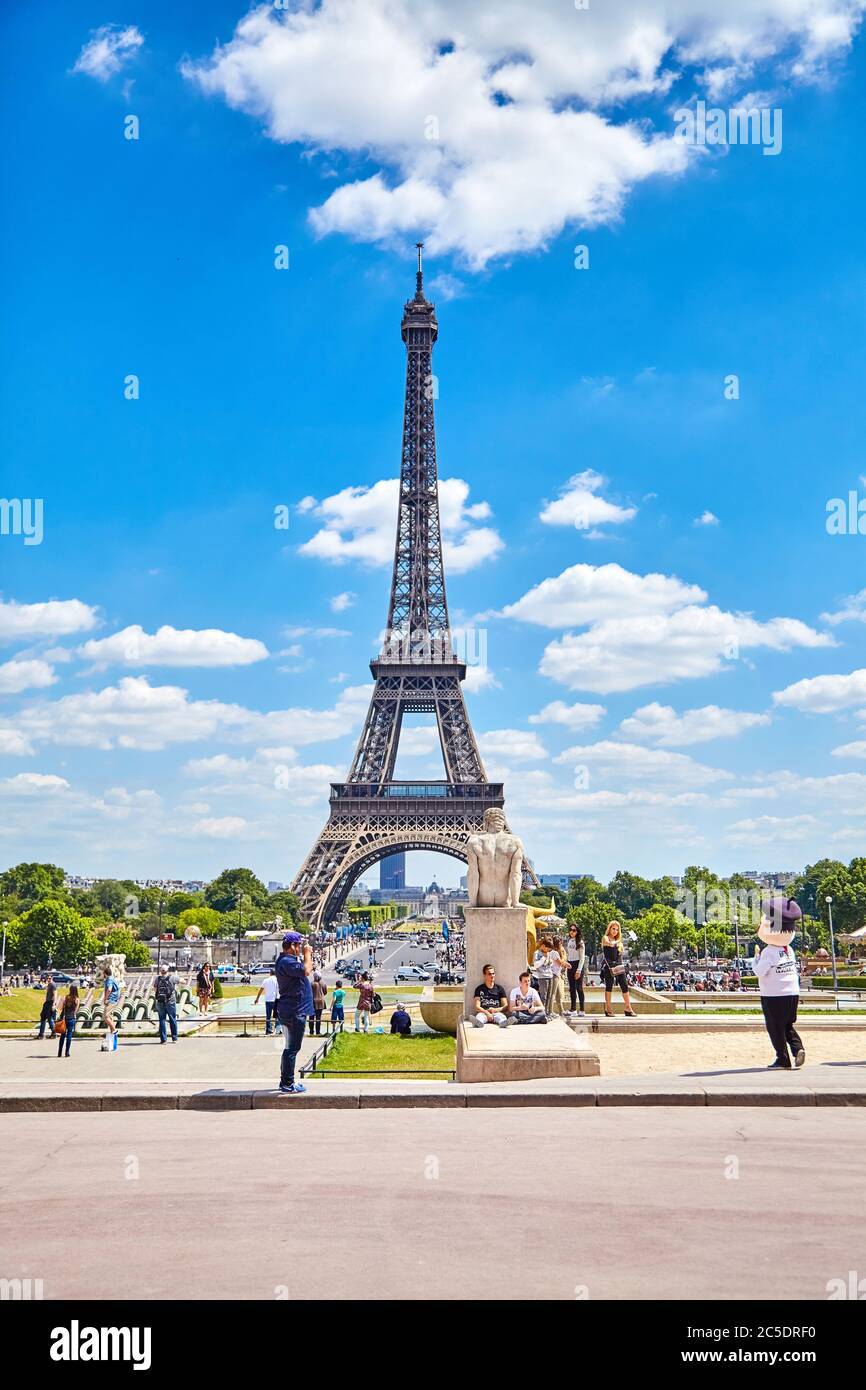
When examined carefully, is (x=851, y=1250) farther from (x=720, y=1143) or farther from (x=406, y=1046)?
(x=406, y=1046)

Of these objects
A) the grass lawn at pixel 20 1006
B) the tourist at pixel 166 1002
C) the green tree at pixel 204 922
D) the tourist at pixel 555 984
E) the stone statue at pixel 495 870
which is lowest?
the green tree at pixel 204 922

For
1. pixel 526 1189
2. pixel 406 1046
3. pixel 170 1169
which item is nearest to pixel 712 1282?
pixel 526 1189

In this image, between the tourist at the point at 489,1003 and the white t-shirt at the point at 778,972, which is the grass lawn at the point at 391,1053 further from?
the white t-shirt at the point at 778,972

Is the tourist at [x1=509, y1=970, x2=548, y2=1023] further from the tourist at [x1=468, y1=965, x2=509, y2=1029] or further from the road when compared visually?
the road

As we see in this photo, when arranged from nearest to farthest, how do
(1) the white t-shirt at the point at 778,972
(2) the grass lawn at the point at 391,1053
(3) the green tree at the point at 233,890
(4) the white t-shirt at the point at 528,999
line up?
(1) the white t-shirt at the point at 778,972 → (4) the white t-shirt at the point at 528,999 → (2) the grass lawn at the point at 391,1053 → (3) the green tree at the point at 233,890

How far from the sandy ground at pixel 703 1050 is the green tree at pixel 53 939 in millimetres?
79902

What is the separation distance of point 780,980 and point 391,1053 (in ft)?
30.1

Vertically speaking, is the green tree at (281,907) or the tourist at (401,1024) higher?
the tourist at (401,1024)

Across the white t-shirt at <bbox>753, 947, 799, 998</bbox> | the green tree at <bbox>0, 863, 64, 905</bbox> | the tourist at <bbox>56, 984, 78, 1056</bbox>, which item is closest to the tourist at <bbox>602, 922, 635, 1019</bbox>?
the white t-shirt at <bbox>753, 947, 799, 998</bbox>

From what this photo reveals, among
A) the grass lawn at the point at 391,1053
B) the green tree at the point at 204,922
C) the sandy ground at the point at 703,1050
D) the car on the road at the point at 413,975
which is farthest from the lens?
the green tree at the point at 204,922

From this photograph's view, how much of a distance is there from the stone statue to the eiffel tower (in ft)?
238

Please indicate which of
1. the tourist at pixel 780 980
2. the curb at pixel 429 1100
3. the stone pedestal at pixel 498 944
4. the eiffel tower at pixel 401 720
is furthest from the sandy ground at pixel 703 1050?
the eiffel tower at pixel 401 720

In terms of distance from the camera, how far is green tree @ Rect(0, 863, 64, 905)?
146250 mm

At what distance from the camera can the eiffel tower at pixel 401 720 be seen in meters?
93.6
